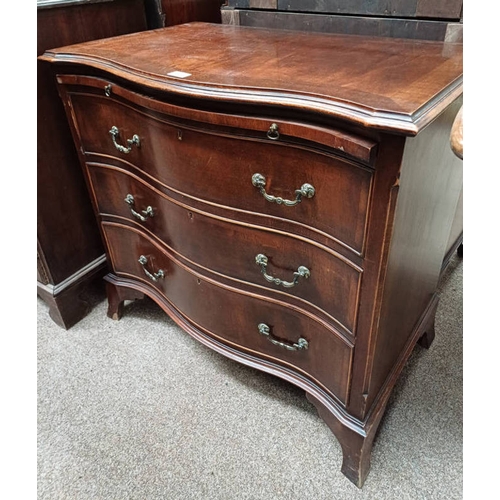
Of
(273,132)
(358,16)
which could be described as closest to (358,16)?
(358,16)

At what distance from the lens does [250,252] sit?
960 mm

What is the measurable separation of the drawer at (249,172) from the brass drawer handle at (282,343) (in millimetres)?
292

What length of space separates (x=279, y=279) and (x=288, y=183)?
232mm

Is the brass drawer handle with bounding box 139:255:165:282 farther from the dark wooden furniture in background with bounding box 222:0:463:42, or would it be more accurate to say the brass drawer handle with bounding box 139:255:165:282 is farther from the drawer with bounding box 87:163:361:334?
the dark wooden furniture in background with bounding box 222:0:463:42

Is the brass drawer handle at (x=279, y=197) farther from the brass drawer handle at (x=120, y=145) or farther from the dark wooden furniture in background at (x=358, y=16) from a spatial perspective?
the dark wooden furniture in background at (x=358, y=16)

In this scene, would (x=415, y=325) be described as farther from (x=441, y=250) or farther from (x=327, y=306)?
(x=327, y=306)

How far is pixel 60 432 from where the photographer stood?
4.00 feet

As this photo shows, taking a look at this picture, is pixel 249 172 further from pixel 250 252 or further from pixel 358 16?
pixel 358 16

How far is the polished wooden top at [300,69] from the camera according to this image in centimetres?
67

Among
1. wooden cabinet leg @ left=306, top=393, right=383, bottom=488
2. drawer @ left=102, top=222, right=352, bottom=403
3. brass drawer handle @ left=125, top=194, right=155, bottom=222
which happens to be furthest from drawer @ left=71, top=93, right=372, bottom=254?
wooden cabinet leg @ left=306, top=393, right=383, bottom=488

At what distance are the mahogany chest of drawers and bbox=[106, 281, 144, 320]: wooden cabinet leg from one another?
0.20 metres

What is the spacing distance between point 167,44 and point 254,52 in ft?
0.82

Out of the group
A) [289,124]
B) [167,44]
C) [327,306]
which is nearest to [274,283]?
[327,306]

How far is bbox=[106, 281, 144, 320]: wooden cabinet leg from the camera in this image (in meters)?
1.47
